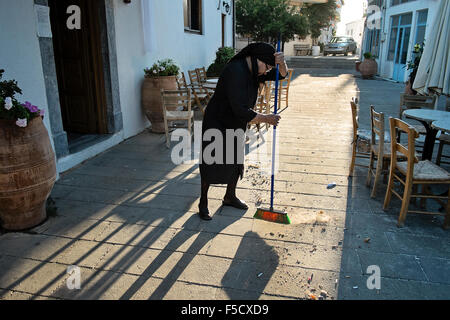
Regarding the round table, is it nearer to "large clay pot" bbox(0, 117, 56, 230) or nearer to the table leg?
the table leg

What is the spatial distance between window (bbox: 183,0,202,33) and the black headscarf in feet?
21.9

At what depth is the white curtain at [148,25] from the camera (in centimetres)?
601

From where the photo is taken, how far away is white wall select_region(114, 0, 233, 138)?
18.5 feet

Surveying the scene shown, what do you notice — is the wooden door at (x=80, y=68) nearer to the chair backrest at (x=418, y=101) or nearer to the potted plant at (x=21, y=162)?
the potted plant at (x=21, y=162)

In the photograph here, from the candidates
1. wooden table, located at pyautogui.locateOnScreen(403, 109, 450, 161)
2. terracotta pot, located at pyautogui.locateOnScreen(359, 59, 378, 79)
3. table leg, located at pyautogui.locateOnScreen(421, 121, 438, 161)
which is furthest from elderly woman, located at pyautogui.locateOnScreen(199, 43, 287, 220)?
terracotta pot, located at pyautogui.locateOnScreen(359, 59, 378, 79)

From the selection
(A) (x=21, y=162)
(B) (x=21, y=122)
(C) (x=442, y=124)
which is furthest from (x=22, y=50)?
(C) (x=442, y=124)

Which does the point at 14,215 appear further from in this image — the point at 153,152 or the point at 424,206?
the point at 424,206

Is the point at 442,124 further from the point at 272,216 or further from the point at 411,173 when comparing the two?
the point at 272,216

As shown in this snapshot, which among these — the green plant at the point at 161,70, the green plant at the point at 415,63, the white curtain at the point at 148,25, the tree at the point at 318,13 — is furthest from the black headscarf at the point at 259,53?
the tree at the point at 318,13

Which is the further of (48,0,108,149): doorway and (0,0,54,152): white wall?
(48,0,108,149): doorway

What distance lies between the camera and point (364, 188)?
13.4 ft

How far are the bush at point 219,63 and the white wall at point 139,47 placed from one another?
60 centimetres

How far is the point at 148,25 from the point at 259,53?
384 centimetres

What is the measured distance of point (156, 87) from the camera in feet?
20.0
